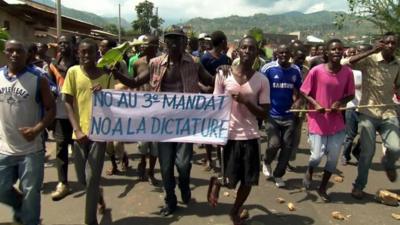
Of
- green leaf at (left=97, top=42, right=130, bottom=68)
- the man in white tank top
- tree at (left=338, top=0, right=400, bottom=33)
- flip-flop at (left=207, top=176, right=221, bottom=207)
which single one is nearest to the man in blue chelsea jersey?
flip-flop at (left=207, top=176, right=221, bottom=207)

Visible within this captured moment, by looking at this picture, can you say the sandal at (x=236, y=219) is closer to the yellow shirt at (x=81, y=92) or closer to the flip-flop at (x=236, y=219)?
the flip-flop at (x=236, y=219)

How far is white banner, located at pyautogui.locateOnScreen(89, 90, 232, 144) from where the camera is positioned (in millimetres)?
5426

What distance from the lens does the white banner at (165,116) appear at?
5.43 metres

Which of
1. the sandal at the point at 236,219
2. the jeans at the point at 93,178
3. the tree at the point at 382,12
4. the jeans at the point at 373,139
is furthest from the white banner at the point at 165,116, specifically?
the tree at the point at 382,12

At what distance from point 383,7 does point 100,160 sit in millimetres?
16936

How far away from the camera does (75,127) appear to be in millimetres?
5250

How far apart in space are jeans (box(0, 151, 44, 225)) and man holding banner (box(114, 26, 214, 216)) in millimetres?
1400

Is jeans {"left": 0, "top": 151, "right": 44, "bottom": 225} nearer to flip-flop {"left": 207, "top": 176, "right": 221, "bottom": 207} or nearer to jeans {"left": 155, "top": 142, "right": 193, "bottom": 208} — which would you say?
jeans {"left": 155, "top": 142, "right": 193, "bottom": 208}

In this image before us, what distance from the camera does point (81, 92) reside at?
5359 mm

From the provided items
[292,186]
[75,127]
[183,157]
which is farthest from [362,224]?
[75,127]

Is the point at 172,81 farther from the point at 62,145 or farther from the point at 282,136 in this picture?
the point at 282,136

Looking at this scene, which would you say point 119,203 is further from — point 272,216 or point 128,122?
point 272,216

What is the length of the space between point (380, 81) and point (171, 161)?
305 centimetres

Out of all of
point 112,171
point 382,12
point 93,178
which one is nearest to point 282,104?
point 112,171
